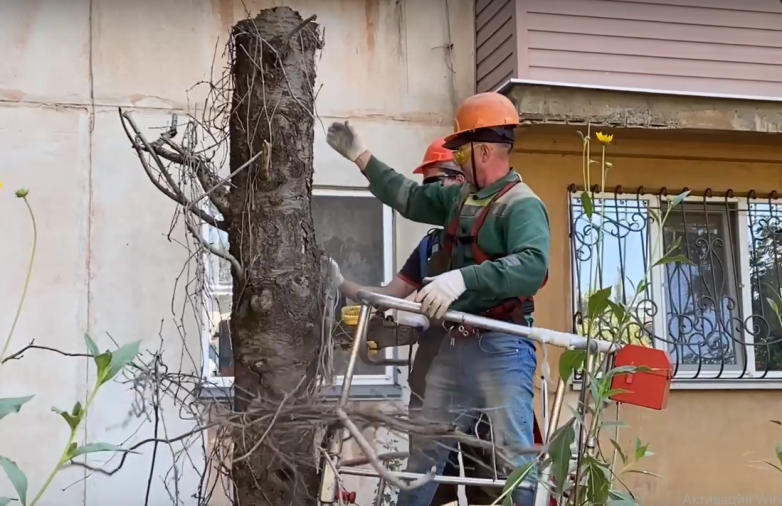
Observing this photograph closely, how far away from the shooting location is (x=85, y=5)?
15.6ft


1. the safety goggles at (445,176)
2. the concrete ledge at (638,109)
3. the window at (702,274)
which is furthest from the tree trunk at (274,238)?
the window at (702,274)

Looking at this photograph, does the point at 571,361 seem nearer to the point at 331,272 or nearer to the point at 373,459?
the point at 373,459

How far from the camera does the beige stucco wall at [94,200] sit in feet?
14.5

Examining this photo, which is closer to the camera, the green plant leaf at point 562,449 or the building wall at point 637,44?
the green plant leaf at point 562,449

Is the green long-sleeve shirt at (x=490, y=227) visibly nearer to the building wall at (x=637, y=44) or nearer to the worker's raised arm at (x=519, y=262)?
the worker's raised arm at (x=519, y=262)

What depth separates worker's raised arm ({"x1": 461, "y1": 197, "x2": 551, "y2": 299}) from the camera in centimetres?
249

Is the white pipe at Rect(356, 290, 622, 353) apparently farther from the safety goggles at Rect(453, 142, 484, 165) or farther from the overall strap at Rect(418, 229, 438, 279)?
the overall strap at Rect(418, 229, 438, 279)

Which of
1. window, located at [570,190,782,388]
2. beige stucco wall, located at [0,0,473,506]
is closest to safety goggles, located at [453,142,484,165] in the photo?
beige stucco wall, located at [0,0,473,506]

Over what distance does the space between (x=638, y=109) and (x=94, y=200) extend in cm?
336

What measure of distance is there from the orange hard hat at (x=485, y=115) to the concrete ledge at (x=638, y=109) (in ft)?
5.08

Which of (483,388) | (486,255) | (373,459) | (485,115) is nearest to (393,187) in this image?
(485,115)

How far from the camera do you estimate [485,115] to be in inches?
118

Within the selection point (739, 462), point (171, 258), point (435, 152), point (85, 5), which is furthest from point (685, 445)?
point (85, 5)

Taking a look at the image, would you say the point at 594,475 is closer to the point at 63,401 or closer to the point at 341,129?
the point at 341,129
